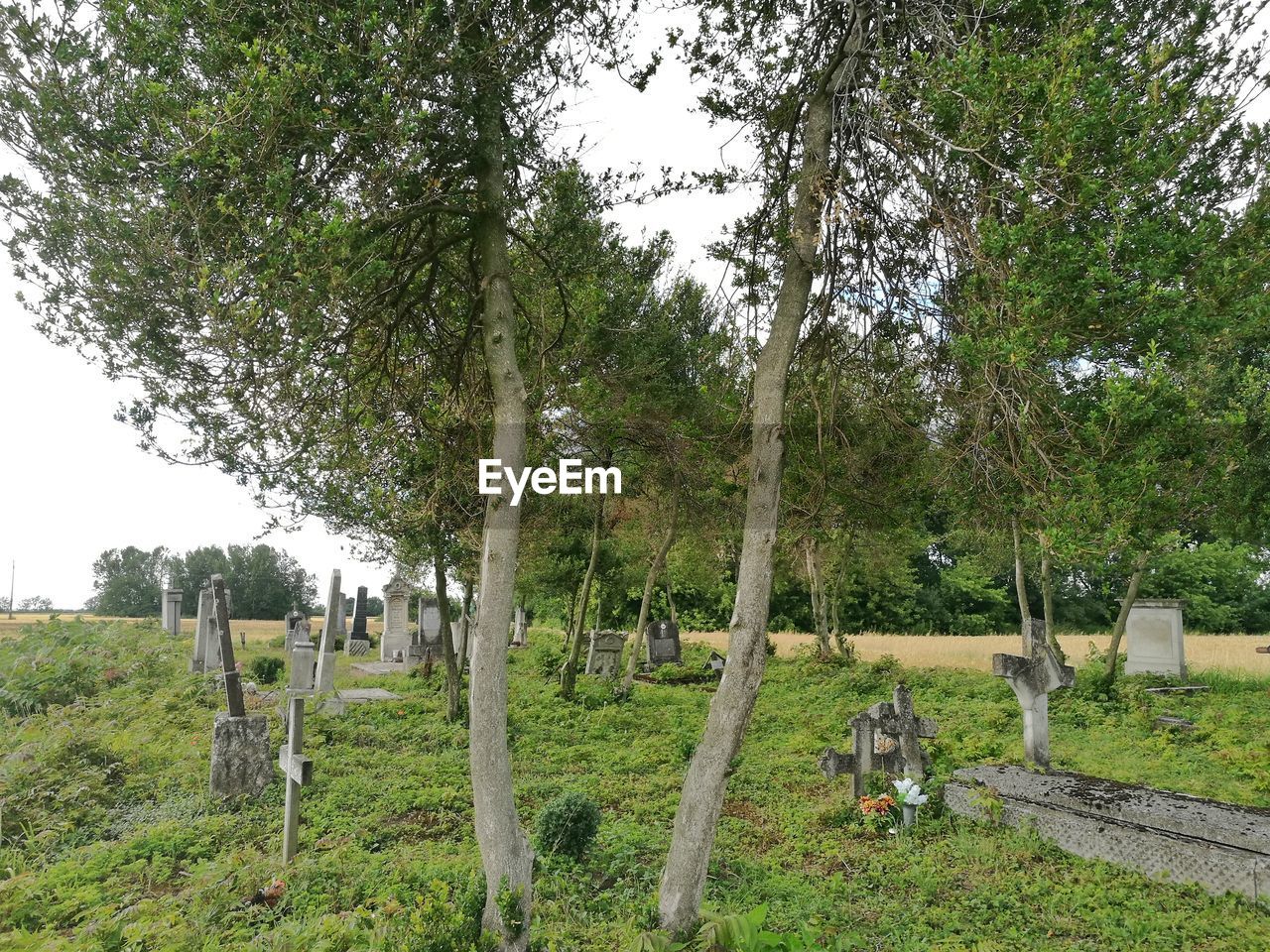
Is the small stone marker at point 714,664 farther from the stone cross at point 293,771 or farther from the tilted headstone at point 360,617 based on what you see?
the stone cross at point 293,771

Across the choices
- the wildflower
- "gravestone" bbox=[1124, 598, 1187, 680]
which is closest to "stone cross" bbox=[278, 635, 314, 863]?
the wildflower

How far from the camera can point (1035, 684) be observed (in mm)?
8375

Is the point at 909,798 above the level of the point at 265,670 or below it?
below

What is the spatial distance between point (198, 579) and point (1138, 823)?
154 ft

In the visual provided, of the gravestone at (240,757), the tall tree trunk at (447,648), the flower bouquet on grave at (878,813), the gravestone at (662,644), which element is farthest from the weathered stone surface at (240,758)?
the gravestone at (662,644)

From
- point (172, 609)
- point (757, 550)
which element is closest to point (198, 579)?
point (172, 609)

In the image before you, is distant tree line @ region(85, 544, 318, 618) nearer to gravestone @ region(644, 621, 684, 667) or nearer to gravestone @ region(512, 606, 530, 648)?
gravestone @ region(512, 606, 530, 648)

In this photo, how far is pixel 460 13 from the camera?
17.2 ft

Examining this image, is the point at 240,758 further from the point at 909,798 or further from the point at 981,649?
the point at 981,649

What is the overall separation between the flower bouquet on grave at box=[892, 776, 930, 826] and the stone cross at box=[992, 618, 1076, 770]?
161 cm

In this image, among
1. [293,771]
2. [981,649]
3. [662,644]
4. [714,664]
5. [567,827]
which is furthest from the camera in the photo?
[981,649]

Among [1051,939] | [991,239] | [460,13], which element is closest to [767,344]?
[991,239]

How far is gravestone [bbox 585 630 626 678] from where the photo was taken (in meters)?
17.5

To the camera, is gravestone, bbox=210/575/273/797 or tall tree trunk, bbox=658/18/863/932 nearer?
tall tree trunk, bbox=658/18/863/932
